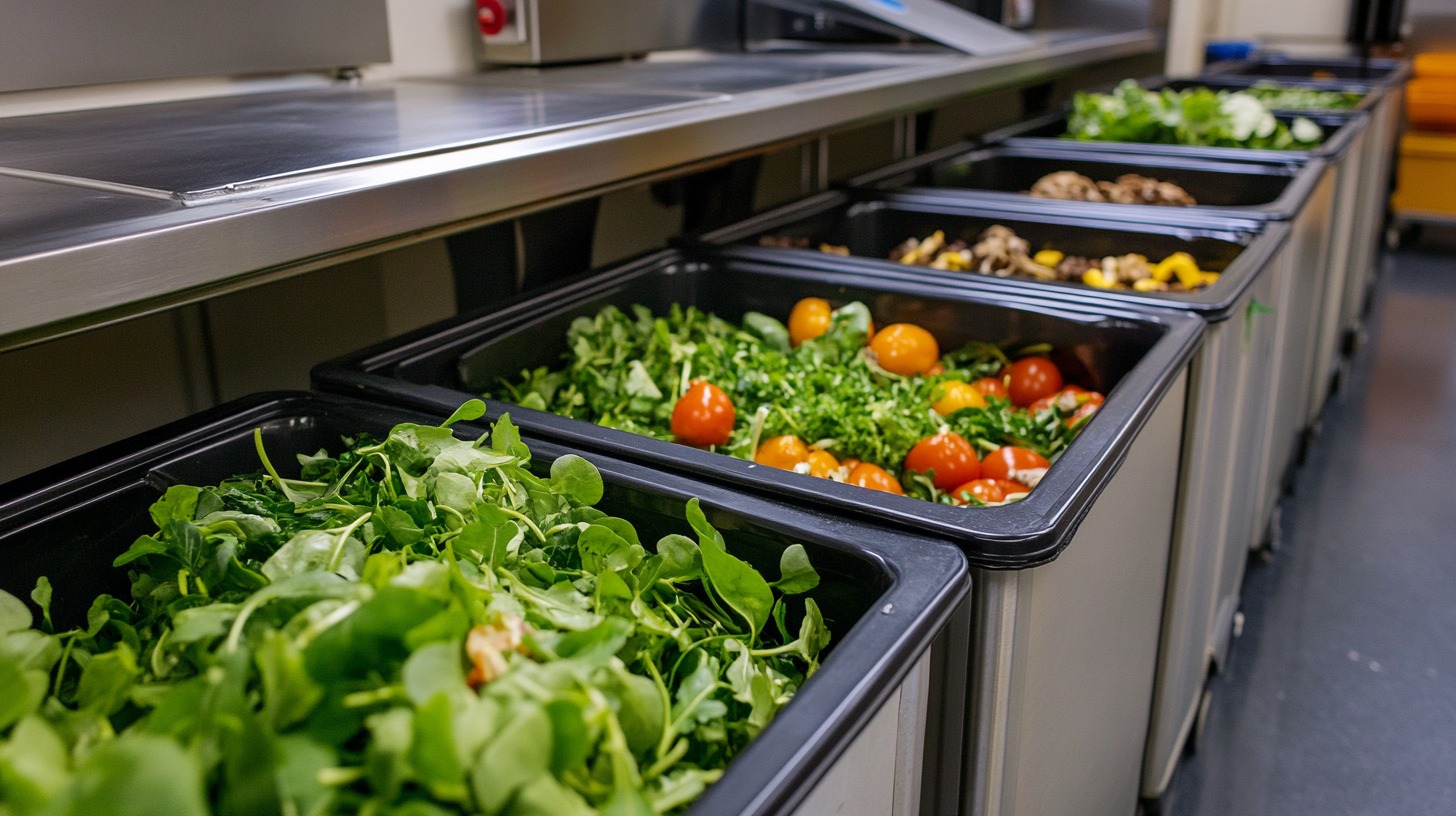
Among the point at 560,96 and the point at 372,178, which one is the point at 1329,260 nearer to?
the point at 560,96

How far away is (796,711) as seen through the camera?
24.3 inches

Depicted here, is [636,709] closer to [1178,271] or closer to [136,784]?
[136,784]

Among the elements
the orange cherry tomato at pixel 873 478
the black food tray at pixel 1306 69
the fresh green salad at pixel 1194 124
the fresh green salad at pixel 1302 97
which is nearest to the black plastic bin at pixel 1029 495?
the orange cherry tomato at pixel 873 478

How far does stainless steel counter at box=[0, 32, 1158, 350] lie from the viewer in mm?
765

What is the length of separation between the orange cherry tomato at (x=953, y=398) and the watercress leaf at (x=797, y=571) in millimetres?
633

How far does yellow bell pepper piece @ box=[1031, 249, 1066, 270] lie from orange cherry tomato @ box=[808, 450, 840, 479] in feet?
2.85

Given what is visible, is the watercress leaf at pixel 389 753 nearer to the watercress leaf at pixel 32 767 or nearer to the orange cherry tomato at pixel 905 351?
the watercress leaf at pixel 32 767

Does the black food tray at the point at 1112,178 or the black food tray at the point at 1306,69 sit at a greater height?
the black food tray at the point at 1306,69

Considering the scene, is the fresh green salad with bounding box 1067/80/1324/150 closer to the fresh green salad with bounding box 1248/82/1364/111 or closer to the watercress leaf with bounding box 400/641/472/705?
the fresh green salad with bounding box 1248/82/1364/111

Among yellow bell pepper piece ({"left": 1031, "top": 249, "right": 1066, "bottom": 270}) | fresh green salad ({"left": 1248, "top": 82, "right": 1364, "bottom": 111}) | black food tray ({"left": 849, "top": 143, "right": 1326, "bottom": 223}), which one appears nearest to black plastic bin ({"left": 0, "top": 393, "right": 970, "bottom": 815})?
yellow bell pepper piece ({"left": 1031, "top": 249, "right": 1066, "bottom": 270})

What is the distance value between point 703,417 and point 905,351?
363mm

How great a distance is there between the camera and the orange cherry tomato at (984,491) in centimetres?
116

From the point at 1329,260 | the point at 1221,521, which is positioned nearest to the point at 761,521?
the point at 1221,521

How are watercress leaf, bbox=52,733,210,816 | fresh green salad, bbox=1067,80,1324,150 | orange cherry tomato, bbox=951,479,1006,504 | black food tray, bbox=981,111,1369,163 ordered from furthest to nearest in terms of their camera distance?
fresh green salad, bbox=1067,80,1324,150
black food tray, bbox=981,111,1369,163
orange cherry tomato, bbox=951,479,1006,504
watercress leaf, bbox=52,733,210,816
